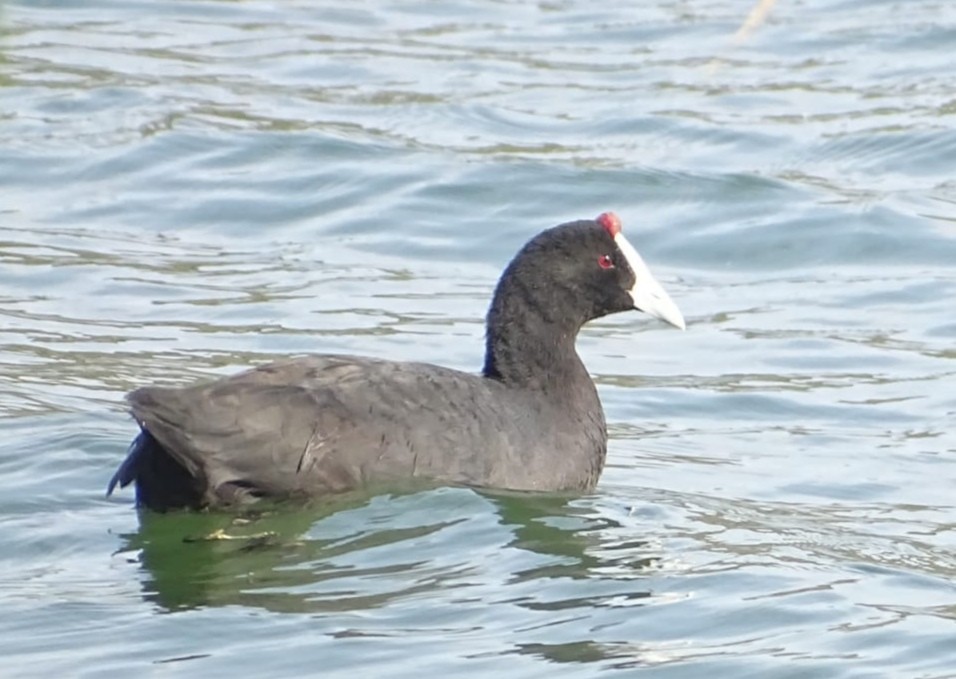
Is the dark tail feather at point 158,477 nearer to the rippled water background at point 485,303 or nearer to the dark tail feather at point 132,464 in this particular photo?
the dark tail feather at point 132,464

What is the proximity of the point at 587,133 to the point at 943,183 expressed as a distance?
7.18 ft

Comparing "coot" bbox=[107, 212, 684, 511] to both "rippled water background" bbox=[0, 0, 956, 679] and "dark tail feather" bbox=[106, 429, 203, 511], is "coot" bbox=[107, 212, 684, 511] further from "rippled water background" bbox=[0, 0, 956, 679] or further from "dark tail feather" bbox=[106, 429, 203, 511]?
"rippled water background" bbox=[0, 0, 956, 679]

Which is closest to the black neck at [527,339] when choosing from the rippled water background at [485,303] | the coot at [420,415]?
the coot at [420,415]

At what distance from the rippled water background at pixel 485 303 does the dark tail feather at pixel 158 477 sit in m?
0.11

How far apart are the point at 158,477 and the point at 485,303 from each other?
3817 millimetres

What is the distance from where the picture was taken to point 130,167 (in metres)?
12.8

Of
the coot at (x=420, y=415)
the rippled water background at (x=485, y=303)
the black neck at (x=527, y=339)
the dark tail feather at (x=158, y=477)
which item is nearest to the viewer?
the rippled water background at (x=485, y=303)

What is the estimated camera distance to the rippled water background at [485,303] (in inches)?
241

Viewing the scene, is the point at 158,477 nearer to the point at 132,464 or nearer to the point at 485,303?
the point at 132,464

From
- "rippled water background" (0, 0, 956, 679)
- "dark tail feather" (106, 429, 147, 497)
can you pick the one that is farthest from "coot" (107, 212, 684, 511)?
"rippled water background" (0, 0, 956, 679)

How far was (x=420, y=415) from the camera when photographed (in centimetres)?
693

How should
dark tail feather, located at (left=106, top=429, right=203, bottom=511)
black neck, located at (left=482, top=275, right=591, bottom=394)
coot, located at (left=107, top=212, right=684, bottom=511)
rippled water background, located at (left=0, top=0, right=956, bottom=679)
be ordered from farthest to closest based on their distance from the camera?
black neck, located at (left=482, top=275, right=591, bottom=394)
dark tail feather, located at (left=106, top=429, right=203, bottom=511)
coot, located at (left=107, top=212, right=684, bottom=511)
rippled water background, located at (left=0, top=0, right=956, bottom=679)

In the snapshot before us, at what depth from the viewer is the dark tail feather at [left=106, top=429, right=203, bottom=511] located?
673 cm

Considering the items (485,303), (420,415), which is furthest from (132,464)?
(485,303)
